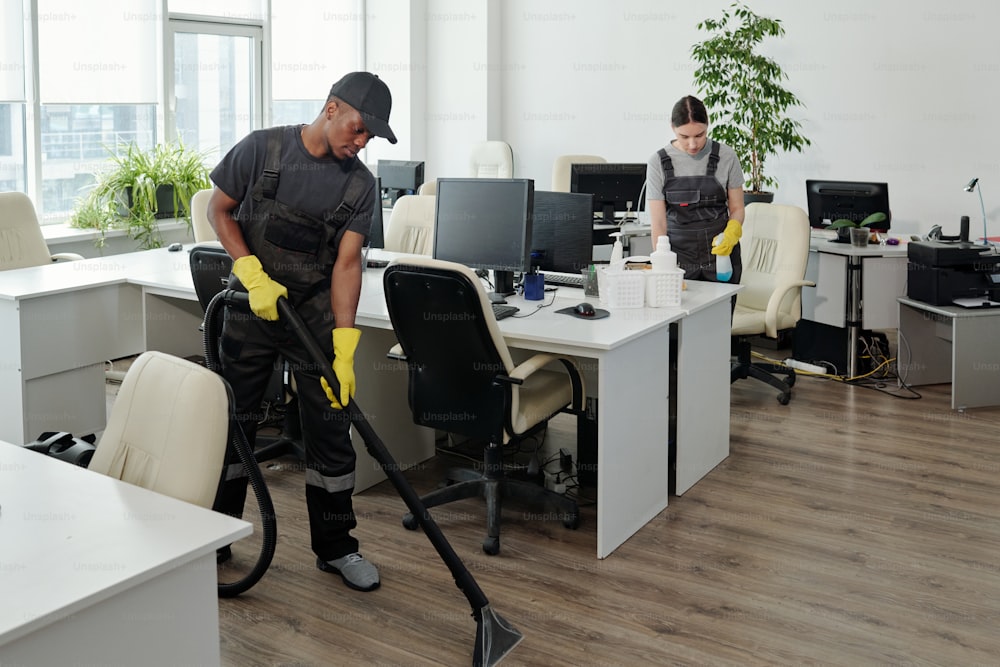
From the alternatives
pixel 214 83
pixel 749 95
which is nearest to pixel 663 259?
pixel 749 95

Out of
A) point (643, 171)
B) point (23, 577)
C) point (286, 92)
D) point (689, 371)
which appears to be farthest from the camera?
point (286, 92)

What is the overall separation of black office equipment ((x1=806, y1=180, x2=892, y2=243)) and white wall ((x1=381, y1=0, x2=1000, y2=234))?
1.23 m

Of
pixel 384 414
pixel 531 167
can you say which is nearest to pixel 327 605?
pixel 384 414

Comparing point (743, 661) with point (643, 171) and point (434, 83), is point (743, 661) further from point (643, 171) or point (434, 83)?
point (434, 83)

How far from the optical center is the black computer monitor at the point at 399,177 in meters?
6.09

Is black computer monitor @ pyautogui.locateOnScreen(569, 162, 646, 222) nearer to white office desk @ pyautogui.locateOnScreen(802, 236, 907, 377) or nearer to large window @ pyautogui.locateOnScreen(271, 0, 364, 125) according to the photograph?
white office desk @ pyautogui.locateOnScreen(802, 236, 907, 377)

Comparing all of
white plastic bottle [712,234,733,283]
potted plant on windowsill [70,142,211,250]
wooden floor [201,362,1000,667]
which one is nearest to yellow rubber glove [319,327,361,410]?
wooden floor [201,362,1000,667]

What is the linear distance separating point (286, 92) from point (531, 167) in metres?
2.13

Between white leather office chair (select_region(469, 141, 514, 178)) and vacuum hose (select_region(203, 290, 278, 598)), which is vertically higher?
white leather office chair (select_region(469, 141, 514, 178))

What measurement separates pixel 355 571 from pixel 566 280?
172 centimetres

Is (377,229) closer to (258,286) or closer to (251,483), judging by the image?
(258,286)

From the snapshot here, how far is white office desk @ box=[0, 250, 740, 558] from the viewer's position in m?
3.32

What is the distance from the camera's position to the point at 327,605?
301 cm

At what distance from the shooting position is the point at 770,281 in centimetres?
518
